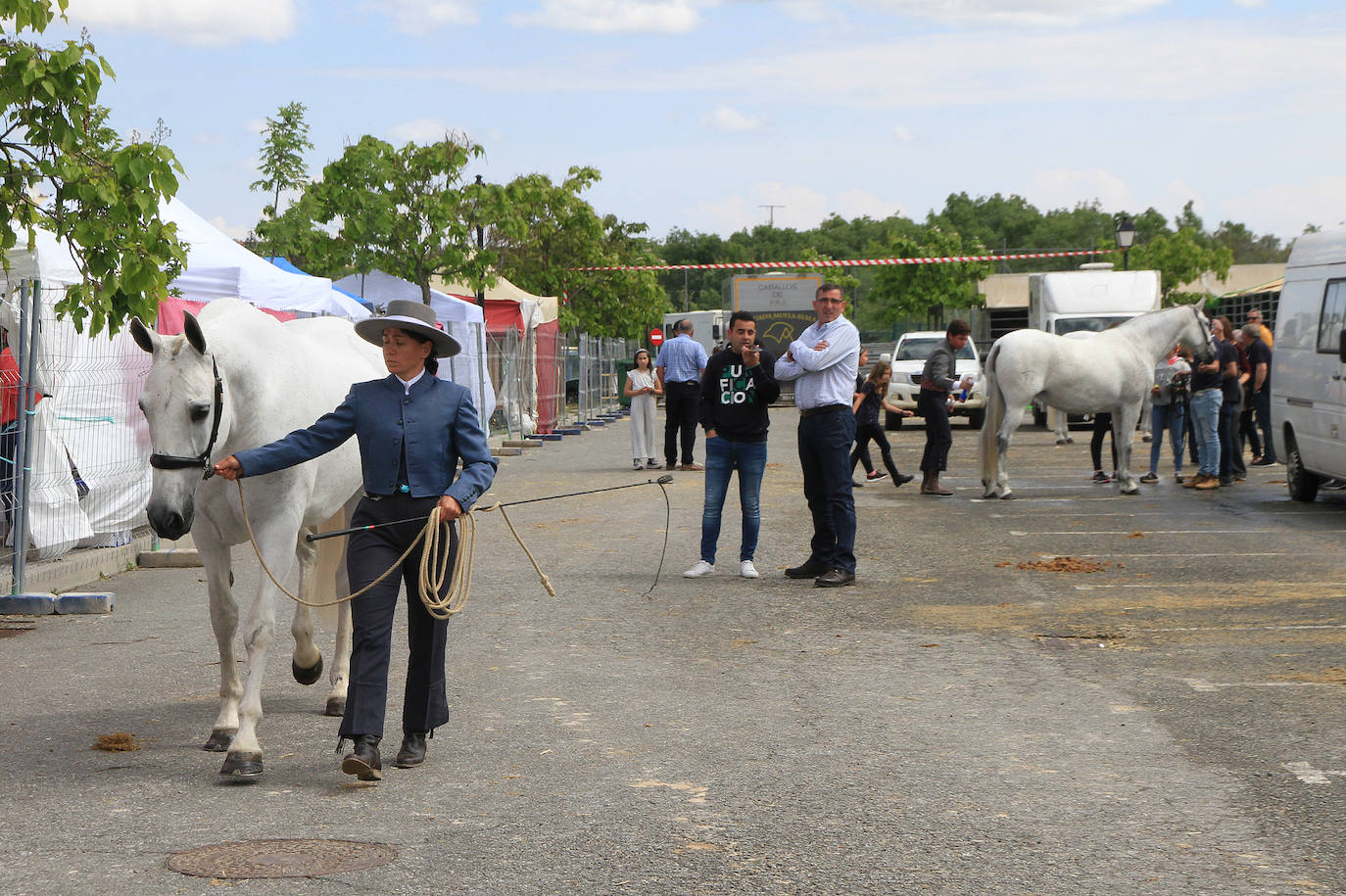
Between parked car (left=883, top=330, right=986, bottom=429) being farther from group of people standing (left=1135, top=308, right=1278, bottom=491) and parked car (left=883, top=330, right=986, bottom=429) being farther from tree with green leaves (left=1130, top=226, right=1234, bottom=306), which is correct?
tree with green leaves (left=1130, top=226, right=1234, bottom=306)

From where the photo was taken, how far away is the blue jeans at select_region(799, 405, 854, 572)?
11.0 meters

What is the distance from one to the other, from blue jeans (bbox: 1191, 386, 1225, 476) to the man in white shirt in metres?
8.08

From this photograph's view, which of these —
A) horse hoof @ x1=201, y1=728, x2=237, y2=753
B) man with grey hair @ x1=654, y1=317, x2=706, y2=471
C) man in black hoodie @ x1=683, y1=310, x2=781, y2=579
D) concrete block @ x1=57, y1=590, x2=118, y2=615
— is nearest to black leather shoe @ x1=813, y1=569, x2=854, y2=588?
man in black hoodie @ x1=683, y1=310, x2=781, y2=579

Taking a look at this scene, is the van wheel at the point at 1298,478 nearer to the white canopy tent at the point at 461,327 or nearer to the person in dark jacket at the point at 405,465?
the person in dark jacket at the point at 405,465

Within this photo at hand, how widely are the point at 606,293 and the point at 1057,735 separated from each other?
46285mm

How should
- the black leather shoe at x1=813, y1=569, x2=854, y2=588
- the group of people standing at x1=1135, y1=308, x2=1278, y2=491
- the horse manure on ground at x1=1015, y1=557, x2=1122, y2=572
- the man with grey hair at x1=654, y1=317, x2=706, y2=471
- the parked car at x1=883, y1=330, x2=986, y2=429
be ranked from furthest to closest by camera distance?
the parked car at x1=883, y1=330, x2=986, y2=429
the man with grey hair at x1=654, y1=317, x2=706, y2=471
the group of people standing at x1=1135, y1=308, x2=1278, y2=491
the horse manure on ground at x1=1015, y1=557, x2=1122, y2=572
the black leather shoe at x1=813, y1=569, x2=854, y2=588

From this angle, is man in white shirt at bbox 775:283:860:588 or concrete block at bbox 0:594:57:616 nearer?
concrete block at bbox 0:594:57:616

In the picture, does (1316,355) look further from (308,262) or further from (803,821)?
(308,262)

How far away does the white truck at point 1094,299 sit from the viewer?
29.6 meters

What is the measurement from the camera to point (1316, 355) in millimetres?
15094

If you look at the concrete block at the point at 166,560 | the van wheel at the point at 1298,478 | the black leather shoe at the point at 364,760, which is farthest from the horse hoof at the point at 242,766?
the van wheel at the point at 1298,478

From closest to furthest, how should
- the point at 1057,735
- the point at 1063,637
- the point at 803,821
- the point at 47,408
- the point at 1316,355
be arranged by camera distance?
the point at 803,821 < the point at 1057,735 < the point at 1063,637 < the point at 47,408 < the point at 1316,355

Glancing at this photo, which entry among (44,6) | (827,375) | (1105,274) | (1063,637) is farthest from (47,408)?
(1105,274)

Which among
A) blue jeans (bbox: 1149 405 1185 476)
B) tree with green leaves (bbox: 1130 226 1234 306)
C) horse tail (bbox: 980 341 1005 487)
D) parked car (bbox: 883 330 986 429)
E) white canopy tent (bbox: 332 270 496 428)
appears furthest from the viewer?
tree with green leaves (bbox: 1130 226 1234 306)
